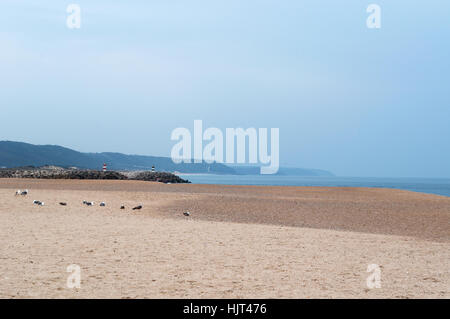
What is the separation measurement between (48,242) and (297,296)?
577cm

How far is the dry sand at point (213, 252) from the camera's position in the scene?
737 cm

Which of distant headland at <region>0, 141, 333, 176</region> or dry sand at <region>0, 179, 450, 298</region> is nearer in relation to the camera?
dry sand at <region>0, 179, 450, 298</region>

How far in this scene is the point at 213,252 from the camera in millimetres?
10102

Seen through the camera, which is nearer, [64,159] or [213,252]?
[213,252]

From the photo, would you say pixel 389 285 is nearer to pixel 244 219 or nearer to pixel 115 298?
pixel 115 298

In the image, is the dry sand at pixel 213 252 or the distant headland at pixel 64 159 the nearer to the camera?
the dry sand at pixel 213 252

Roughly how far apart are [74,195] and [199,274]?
46.7 ft

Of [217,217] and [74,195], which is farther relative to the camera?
[74,195]

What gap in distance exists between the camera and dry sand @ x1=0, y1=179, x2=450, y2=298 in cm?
737

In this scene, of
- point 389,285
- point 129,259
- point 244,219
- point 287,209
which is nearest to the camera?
point 389,285

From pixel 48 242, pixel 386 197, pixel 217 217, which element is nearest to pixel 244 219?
pixel 217 217

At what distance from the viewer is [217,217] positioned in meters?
17.0
